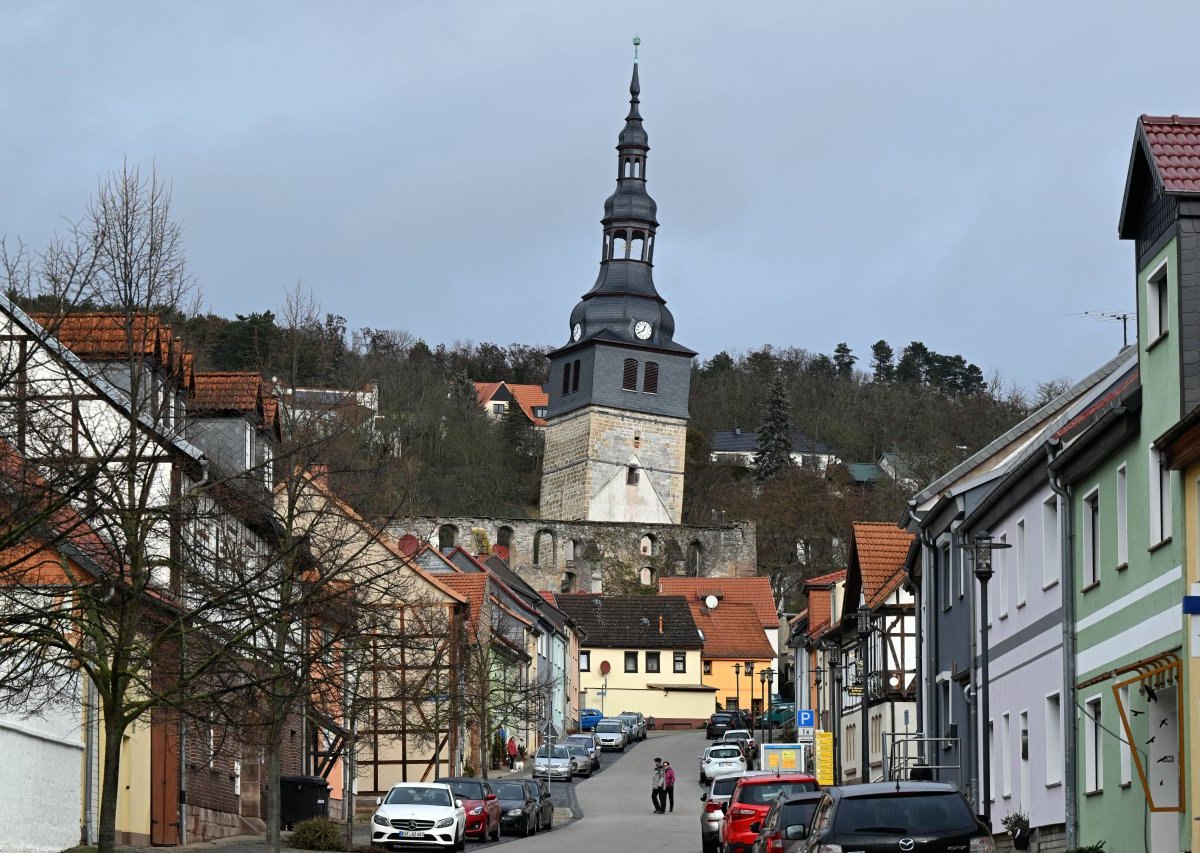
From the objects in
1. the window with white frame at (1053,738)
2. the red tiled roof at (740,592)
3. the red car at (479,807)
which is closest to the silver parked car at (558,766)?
the red car at (479,807)

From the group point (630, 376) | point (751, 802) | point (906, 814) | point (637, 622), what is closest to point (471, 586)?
point (751, 802)

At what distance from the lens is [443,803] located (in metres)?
34.8

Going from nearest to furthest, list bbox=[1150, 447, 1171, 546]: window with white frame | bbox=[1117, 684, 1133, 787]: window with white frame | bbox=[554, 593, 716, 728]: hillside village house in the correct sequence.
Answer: bbox=[1150, 447, 1171, 546]: window with white frame, bbox=[1117, 684, 1133, 787]: window with white frame, bbox=[554, 593, 716, 728]: hillside village house

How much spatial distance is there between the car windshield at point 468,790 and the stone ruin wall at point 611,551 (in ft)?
266

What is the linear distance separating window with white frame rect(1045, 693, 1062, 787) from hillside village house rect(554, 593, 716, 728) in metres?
71.0

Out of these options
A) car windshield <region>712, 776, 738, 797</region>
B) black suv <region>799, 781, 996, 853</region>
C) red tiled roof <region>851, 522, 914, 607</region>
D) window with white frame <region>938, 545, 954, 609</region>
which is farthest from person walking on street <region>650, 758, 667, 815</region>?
black suv <region>799, 781, 996, 853</region>

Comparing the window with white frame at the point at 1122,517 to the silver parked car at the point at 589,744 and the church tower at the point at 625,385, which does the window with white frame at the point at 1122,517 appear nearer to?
the silver parked car at the point at 589,744

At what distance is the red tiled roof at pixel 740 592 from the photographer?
107875mm

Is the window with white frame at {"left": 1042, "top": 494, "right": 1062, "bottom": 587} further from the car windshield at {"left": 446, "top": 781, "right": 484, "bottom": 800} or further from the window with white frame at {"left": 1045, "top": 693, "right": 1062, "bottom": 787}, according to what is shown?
the car windshield at {"left": 446, "top": 781, "right": 484, "bottom": 800}

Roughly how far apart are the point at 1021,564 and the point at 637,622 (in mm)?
70808

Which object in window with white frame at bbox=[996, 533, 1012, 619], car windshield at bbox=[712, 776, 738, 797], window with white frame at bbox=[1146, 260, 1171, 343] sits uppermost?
window with white frame at bbox=[1146, 260, 1171, 343]

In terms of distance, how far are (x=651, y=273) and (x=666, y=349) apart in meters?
4.92

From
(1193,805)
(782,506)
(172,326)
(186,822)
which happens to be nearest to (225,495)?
(172,326)

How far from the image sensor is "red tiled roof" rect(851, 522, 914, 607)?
1740 inches
